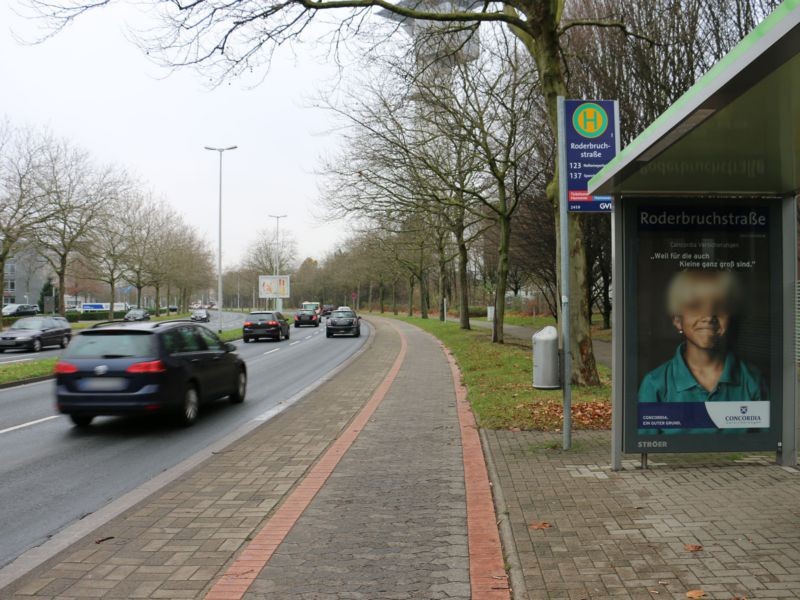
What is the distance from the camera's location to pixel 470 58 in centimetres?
1633

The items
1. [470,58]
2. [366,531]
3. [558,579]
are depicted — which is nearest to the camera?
[558,579]

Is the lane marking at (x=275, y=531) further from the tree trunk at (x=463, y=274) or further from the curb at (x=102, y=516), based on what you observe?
the tree trunk at (x=463, y=274)

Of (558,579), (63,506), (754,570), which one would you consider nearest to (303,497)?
(63,506)

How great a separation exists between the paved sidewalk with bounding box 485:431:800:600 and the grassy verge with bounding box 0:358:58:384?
1253 centimetres

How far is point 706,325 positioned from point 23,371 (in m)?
15.6

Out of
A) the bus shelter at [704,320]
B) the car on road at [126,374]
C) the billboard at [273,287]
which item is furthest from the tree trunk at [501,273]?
the billboard at [273,287]

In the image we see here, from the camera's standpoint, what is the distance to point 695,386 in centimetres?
596

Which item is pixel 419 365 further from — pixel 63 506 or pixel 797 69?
pixel 797 69

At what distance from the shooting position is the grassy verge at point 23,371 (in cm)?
1498

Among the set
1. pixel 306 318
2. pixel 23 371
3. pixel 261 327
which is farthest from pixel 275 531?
pixel 306 318

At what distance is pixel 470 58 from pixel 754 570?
1457 centimetres

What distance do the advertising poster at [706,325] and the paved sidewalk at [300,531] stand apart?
193cm

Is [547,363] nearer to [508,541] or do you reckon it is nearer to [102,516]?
[508,541]

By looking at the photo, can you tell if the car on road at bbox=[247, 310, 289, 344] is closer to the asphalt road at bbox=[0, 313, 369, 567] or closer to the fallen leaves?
the asphalt road at bbox=[0, 313, 369, 567]
